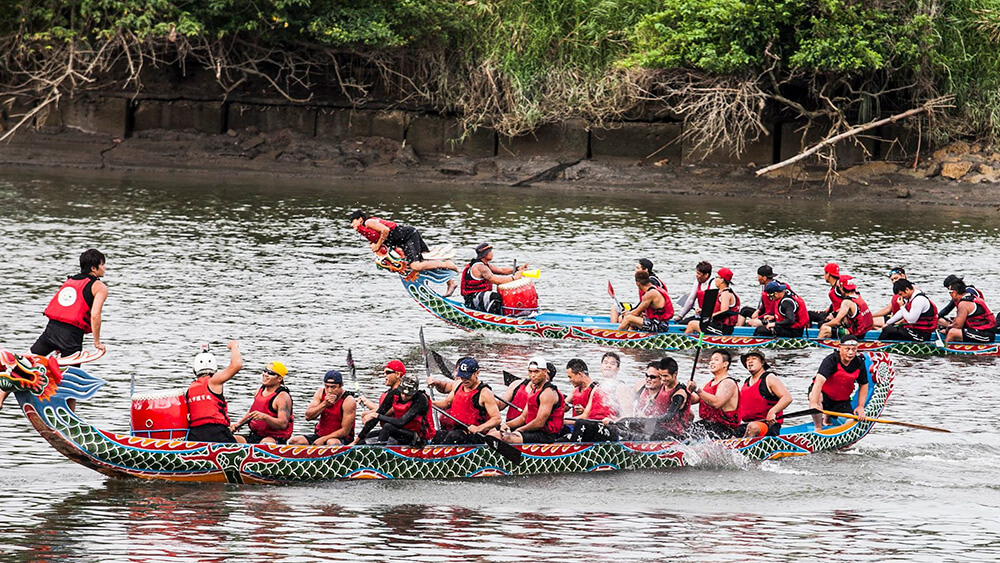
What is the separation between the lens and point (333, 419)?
14.5m

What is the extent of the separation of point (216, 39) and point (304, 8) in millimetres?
2797

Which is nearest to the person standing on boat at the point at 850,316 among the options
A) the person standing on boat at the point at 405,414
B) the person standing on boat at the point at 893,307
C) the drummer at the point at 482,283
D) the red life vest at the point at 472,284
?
the person standing on boat at the point at 893,307

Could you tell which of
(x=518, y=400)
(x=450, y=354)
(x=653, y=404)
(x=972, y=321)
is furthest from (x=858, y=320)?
(x=518, y=400)

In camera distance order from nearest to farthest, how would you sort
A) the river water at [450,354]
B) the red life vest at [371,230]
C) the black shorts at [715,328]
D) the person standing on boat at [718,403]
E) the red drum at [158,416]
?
the river water at [450,354] → the red drum at [158,416] → the person standing on boat at [718,403] → the black shorts at [715,328] → the red life vest at [371,230]

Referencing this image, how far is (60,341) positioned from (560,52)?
27590 mm

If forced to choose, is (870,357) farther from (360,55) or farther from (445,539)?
(360,55)

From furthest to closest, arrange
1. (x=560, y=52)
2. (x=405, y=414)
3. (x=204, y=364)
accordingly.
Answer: (x=560, y=52), (x=405, y=414), (x=204, y=364)

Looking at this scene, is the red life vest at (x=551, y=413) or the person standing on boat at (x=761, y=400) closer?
the red life vest at (x=551, y=413)

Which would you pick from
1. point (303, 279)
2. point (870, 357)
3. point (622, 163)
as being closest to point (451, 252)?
point (303, 279)

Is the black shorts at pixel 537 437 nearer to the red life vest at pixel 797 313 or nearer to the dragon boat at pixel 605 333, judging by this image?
the dragon boat at pixel 605 333

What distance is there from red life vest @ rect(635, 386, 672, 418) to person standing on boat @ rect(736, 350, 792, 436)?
0.90m

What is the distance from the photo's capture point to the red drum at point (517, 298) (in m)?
22.0

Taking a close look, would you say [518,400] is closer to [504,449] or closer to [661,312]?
[504,449]

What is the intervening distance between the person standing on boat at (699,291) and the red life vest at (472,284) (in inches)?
121
